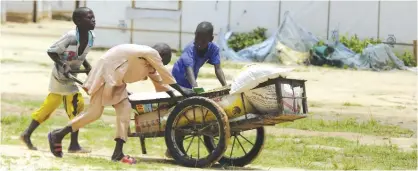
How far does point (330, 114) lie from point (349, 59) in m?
9.46

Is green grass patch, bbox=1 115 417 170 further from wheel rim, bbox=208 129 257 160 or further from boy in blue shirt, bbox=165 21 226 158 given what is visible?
boy in blue shirt, bbox=165 21 226 158

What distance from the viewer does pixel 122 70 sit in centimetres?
773

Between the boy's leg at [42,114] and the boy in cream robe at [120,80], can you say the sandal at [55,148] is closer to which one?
the boy in cream robe at [120,80]

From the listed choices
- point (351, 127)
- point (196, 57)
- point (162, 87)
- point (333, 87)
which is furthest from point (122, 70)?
point (333, 87)

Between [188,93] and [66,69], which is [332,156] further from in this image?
[66,69]

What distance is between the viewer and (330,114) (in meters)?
13.8

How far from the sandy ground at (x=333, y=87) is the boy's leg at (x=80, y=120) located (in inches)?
175

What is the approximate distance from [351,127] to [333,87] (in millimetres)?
5958

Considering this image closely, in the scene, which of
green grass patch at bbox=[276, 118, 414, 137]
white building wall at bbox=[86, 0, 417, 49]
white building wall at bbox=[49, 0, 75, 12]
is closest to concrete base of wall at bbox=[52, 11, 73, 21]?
white building wall at bbox=[49, 0, 75, 12]

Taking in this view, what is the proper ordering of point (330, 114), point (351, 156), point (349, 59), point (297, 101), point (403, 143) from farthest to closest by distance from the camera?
point (349, 59), point (330, 114), point (403, 143), point (351, 156), point (297, 101)

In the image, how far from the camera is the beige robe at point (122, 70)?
25.2 feet

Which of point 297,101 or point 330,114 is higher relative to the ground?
point 297,101

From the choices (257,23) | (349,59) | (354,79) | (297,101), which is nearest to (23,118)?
(297,101)

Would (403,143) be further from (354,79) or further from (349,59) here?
(349,59)
